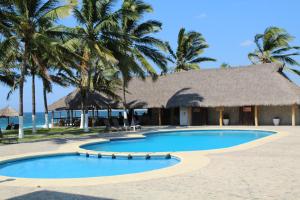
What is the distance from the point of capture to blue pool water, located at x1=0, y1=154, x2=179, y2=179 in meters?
9.60

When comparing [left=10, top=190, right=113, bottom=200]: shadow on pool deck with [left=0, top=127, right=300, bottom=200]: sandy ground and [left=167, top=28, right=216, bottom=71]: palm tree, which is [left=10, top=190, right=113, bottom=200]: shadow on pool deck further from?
[left=167, top=28, right=216, bottom=71]: palm tree

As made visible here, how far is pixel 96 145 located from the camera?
15719 mm

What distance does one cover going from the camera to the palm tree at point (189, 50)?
114ft

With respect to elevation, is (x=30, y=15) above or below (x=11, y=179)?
above

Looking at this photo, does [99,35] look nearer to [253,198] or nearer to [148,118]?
[148,118]

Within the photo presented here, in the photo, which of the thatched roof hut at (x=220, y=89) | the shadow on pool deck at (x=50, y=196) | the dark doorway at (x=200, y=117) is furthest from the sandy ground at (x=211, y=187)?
the dark doorway at (x=200, y=117)

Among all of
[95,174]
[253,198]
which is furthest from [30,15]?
[253,198]

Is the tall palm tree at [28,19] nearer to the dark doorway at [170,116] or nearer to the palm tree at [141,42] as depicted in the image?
the palm tree at [141,42]

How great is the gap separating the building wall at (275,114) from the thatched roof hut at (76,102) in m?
10.5

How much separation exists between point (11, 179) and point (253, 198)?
4.69 metres

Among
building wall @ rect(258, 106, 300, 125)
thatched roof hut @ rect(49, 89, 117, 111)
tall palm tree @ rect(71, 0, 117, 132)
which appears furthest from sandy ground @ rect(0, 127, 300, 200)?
thatched roof hut @ rect(49, 89, 117, 111)

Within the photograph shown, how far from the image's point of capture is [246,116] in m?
25.6

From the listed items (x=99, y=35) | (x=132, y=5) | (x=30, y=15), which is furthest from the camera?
(x=132, y=5)

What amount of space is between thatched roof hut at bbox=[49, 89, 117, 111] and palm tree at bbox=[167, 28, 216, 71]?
951 cm
